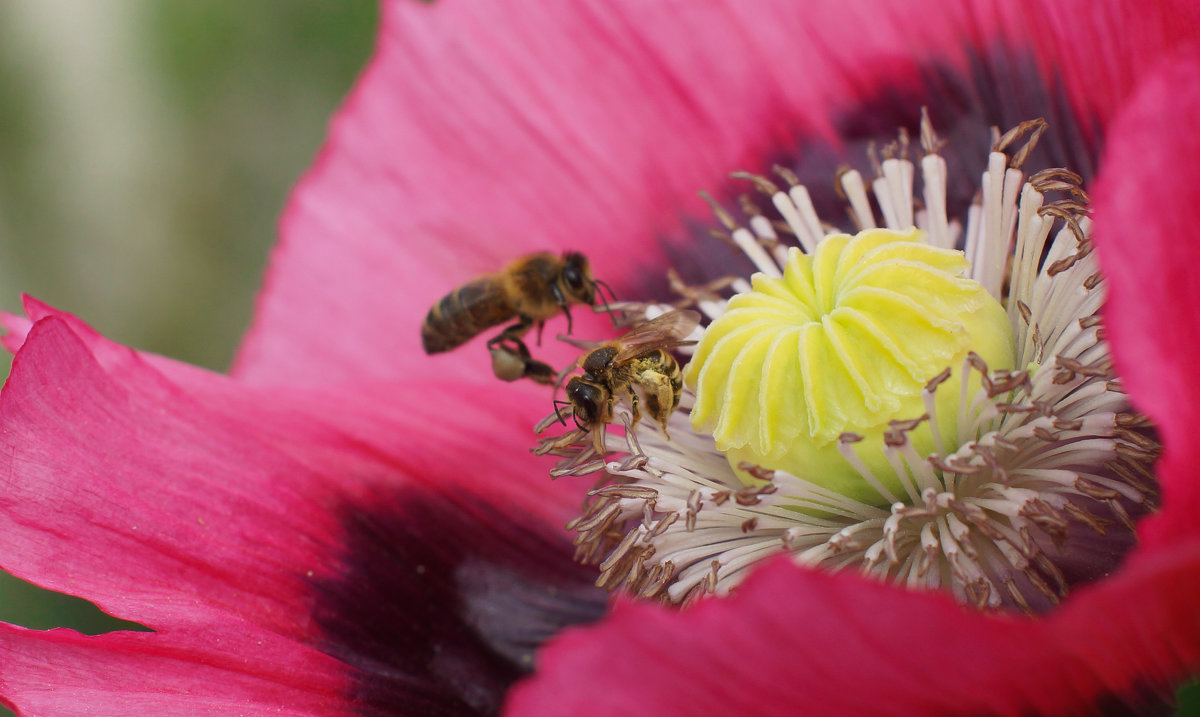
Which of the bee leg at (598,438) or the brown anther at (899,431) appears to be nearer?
the brown anther at (899,431)

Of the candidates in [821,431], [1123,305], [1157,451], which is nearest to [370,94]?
[821,431]

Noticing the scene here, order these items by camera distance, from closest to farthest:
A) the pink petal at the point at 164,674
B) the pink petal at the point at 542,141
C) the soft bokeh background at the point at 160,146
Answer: the pink petal at the point at 164,674
the pink petal at the point at 542,141
the soft bokeh background at the point at 160,146

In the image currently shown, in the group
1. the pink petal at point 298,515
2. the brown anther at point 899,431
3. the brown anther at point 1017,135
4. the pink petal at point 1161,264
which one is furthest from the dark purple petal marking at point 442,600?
the pink petal at point 1161,264

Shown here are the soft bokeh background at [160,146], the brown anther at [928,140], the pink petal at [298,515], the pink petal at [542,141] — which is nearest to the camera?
the pink petal at [298,515]

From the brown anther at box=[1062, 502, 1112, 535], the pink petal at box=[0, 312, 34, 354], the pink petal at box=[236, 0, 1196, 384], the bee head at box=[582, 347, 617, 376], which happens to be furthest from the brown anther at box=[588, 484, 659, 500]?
the pink petal at box=[0, 312, 34, 354]

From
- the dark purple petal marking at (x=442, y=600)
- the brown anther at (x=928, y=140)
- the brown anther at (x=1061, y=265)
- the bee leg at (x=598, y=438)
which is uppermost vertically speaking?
the brown anther at (x=928, y=140)

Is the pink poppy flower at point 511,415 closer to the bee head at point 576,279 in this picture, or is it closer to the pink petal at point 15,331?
the pink petal at point 15,331
